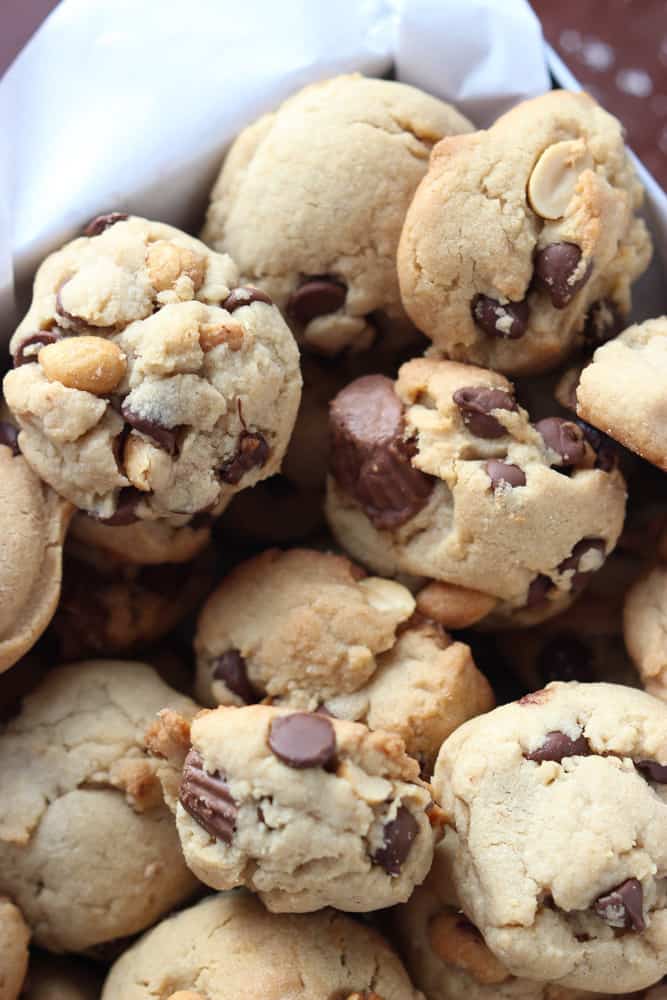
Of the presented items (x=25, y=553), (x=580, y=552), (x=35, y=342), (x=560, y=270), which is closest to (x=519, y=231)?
(x=560, y=270)

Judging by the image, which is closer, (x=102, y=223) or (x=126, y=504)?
(x=126, y=504)

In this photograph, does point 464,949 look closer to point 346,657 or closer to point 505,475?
point 346,657

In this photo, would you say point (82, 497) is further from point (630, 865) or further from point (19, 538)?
point (630, 865)

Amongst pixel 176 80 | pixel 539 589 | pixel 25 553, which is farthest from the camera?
pixel 176 80

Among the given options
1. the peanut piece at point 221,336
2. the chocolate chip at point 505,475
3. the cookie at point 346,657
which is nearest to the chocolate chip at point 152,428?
the peanut piece at point 221,336

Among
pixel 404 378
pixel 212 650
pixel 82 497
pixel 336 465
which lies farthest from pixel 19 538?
pixel 404 378

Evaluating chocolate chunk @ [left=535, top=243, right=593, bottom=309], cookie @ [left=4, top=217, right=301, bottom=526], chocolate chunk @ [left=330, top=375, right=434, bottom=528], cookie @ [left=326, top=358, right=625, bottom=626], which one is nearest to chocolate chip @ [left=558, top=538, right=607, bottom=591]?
cookie @ [left=326, top=358, right=625, bottom=626]

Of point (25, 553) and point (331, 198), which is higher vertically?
point (331, 198)

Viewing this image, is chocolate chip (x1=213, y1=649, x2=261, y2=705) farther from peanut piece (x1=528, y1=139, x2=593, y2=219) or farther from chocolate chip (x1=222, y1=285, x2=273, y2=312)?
peanut piece (x1=528, y1=139, x2=593, y2=219)
